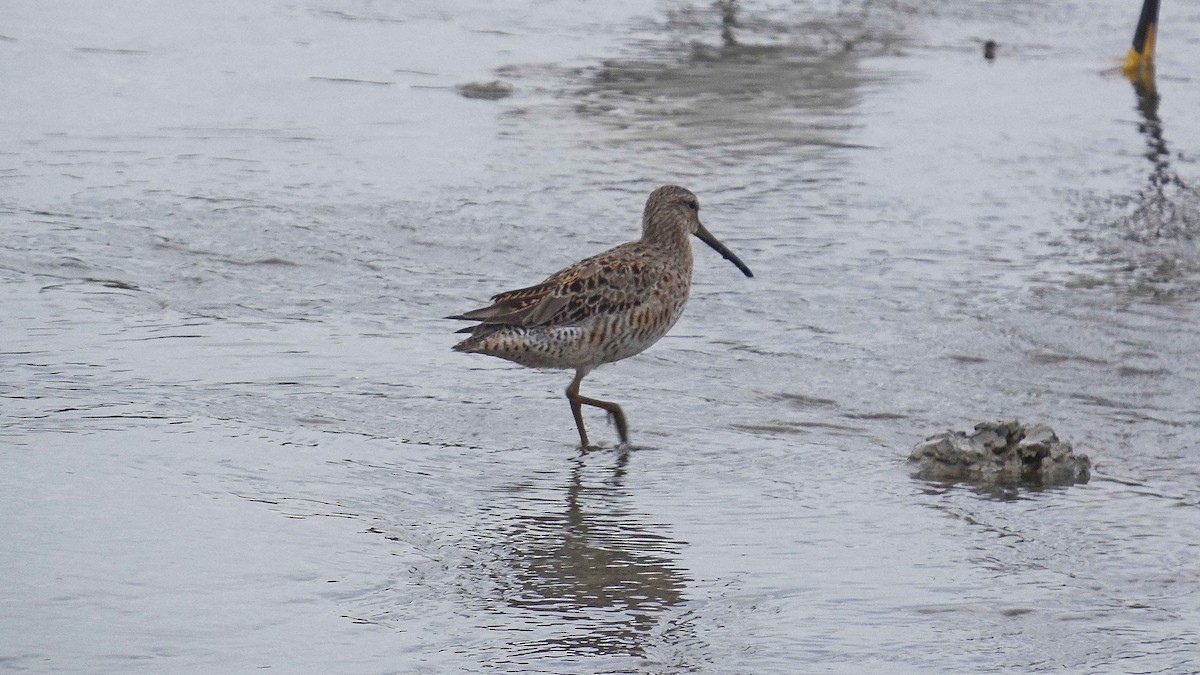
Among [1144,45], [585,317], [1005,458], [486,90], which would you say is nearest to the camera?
[1005,458]

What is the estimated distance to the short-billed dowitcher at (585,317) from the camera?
6637 millimetres

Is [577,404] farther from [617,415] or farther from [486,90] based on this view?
[486,90]

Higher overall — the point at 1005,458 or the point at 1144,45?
the point at 1144,45

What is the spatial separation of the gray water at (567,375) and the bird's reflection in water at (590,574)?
0.8 inches

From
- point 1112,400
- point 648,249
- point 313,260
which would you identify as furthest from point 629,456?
point 313,260

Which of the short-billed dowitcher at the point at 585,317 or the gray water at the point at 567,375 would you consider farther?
the short-billed dowitcher at the point at 585,317

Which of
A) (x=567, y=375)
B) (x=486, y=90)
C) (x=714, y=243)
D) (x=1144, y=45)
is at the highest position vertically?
(x=1144, y=45)

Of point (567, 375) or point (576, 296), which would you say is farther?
point (567, 375)

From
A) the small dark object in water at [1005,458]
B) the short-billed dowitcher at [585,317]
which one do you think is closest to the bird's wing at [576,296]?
the short-billed dowitcher at [585,317]

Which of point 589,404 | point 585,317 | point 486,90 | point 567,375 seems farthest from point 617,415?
point 486,90

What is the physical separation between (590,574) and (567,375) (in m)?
2.59

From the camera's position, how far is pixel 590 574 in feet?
16.8

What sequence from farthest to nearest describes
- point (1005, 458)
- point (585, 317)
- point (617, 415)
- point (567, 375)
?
point (567, 375)
point (585, 317)
point (617, 415)
point (1005, 458)

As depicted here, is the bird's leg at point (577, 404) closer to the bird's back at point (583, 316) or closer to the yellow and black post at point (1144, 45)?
the bird's back at point (583, 316)
